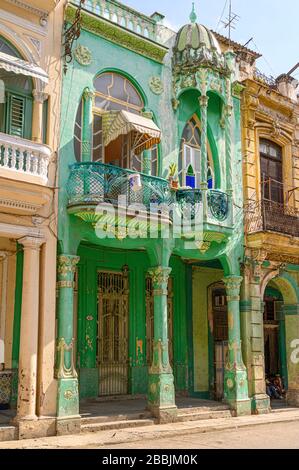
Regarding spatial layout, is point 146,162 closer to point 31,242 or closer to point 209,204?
point 209,204

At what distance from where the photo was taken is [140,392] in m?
14.6

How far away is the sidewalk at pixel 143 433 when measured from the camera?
9484 mm

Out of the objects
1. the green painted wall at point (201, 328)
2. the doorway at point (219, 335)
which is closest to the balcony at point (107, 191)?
the green painted wall at point (201, 328)

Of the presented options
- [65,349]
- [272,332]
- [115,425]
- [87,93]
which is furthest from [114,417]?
[272,332]

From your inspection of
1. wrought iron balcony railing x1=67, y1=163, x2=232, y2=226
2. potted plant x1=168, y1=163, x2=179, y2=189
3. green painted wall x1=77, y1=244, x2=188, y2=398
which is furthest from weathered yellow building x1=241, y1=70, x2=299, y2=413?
potted plant x1=168, y1=163, x2=179, y2=189

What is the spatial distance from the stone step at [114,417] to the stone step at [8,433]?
1516mm

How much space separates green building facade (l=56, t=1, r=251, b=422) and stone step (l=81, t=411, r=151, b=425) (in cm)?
28

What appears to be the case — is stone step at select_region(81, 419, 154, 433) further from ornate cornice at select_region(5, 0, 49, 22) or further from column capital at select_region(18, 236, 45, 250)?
ornate cornice at select_region(5, 0, 49, 22)

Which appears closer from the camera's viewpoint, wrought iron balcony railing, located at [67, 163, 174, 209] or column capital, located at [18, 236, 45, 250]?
column capital, located at [18, 236, 45, 250]

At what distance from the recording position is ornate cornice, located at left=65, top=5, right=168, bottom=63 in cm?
1229

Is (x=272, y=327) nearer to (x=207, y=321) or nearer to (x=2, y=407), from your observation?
(x=207, y=321)

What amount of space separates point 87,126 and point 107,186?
1.57 meters

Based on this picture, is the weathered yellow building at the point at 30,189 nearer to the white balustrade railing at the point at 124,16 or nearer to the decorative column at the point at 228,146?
the white balustrade railing at the point at 124,16

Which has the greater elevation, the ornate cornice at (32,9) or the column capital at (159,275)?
the ornate cornice at (32,9)
